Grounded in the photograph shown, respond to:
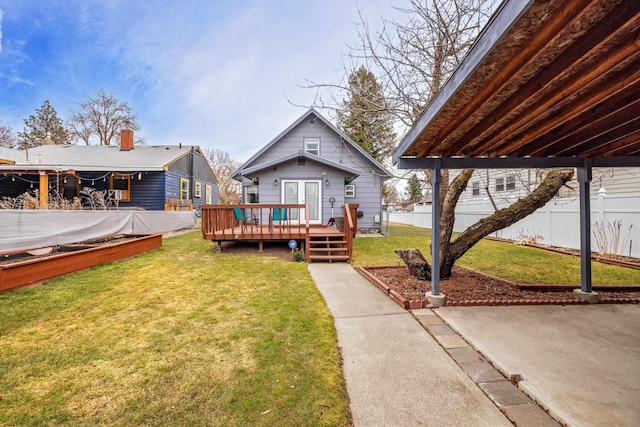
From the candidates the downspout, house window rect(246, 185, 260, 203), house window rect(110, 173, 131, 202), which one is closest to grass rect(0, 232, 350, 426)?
house window rect(246, 185, 260, 203)

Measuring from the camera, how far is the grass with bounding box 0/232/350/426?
2024 mm

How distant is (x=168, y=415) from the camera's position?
1.98m

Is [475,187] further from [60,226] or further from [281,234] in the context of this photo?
[60,226]

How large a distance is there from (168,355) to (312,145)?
11789mm

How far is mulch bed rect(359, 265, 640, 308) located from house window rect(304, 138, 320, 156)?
28.7ft

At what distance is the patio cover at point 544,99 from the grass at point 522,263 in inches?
69.3

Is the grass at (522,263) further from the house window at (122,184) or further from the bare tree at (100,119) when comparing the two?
the bare tree at (100,119)

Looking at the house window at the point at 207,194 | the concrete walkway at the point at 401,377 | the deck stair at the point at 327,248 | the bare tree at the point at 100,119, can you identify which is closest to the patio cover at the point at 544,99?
the concrete walkway at the point at 401,377

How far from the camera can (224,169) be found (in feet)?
105

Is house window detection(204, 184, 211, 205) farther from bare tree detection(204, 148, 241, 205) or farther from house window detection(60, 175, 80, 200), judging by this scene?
house window detection(60, 175, 80, 200)

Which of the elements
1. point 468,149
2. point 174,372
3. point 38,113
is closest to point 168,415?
point 174,372

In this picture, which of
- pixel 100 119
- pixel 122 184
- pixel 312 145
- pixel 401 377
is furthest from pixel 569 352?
pixel 100 119

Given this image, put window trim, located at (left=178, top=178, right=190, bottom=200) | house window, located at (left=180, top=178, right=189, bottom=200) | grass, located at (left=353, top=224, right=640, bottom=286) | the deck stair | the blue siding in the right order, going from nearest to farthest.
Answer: grass, located at (left=353, top=224, right=640, bottom=286) → the deck stair → the blue siding → window trim, located at (left=178, top=178, right=190, bottom=200) → house window, located at (left=180, top=178, right=189, bottom=200)

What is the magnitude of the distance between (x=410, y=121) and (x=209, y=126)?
23.5 meters
